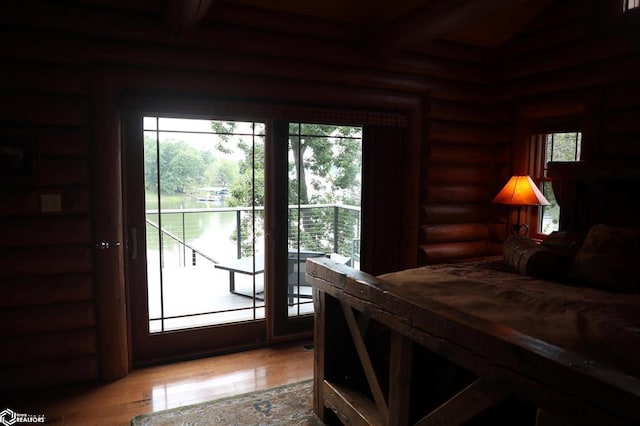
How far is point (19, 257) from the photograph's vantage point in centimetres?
297

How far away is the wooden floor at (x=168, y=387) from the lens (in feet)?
9.25

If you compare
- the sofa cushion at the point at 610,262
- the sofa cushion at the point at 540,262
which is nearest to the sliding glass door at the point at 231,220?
the sofa cushion at the point at 540,262

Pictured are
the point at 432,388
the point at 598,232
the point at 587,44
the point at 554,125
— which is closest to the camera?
the point at 432,388

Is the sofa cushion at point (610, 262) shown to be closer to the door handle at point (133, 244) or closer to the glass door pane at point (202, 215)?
the glass door pane at point (202, 215)

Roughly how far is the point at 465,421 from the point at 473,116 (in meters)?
3.68

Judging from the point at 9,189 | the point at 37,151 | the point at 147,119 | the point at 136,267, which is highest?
the point at 147,119

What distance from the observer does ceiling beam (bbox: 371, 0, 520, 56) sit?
2.88m

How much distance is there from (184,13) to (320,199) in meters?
1.95

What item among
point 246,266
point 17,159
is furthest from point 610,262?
point 17,159

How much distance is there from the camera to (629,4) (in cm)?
342

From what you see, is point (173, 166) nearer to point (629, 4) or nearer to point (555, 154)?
point (555, 154)

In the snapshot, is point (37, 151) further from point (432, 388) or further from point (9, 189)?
point (432, 388)

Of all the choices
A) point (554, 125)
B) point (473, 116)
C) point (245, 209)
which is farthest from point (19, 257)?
point (554, 125)

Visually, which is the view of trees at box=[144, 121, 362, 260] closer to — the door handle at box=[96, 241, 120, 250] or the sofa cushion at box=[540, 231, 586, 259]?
the door handle at box=[96, 241, 120, 250]
